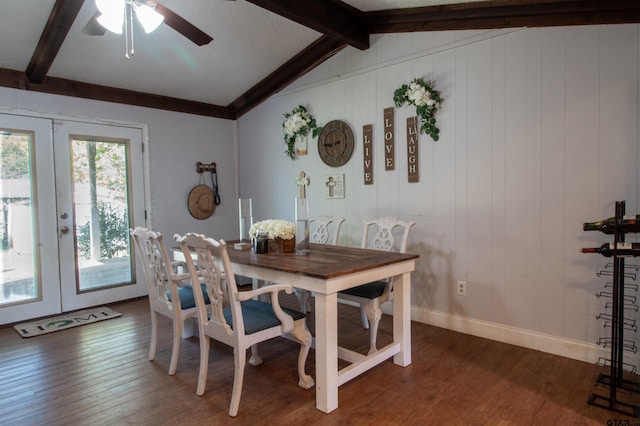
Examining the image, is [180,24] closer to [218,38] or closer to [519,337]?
[218,38]

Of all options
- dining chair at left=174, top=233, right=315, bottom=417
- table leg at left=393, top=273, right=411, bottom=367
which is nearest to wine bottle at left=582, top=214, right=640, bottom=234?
table leg at left=393, top=273, right=411, bottom=367

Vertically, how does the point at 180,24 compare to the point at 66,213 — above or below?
above

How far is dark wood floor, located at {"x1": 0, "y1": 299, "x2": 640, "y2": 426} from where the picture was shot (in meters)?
2.11

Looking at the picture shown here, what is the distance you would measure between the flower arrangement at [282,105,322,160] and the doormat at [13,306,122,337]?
104 inches

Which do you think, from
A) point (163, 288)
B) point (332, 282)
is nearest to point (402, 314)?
point (332, 282)

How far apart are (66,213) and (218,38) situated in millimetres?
2361

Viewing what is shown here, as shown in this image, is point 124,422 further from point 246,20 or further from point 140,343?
point 246,20

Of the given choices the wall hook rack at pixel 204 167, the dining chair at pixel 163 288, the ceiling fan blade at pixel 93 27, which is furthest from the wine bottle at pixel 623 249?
the wall hook rack at pixel 204 167

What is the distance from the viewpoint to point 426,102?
3.38 m

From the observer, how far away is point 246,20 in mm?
3492

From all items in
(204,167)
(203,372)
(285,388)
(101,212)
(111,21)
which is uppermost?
(111,21)

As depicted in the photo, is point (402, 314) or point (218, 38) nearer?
point (402, 314)

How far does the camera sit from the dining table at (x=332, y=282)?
2131 millimetres

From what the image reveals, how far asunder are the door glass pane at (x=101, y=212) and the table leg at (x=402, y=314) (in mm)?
3258
